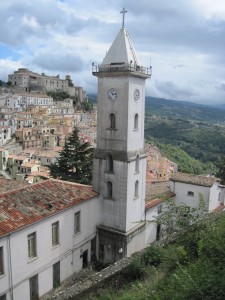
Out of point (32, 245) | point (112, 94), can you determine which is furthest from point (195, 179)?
point (32, 245)

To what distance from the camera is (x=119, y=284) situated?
1562 centimetres

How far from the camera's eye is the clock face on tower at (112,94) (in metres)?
21.8

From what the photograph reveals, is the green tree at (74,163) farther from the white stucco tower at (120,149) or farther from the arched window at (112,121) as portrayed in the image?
the arched window at (112,121)

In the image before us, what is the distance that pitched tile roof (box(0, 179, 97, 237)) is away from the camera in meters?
16.8

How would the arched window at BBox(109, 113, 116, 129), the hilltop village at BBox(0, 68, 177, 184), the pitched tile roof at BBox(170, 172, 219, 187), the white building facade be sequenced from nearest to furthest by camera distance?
the white building facade < the arched window at BBox(109, 113, 116, 129) < the pitched tile roof at BBox(170, 172, 219, 187) < the hilltop village at BBox(0, 68, 177, 184)

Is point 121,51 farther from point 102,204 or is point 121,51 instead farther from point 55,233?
point 55,233

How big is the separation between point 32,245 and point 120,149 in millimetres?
8173

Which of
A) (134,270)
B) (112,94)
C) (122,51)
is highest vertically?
(122,51)

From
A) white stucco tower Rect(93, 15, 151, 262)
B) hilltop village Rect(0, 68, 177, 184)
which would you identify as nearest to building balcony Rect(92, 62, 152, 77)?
white stucco tower Rect(93, 15, 151, 262)

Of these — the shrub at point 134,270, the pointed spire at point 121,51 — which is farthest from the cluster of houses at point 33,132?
the shrub at point 134,270

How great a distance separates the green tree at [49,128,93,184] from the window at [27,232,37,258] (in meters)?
14.9

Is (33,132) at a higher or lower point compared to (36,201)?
lower

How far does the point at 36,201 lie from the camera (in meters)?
19.3

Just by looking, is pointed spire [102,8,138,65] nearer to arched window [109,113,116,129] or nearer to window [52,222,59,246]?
arched window [109,113,116,129]
